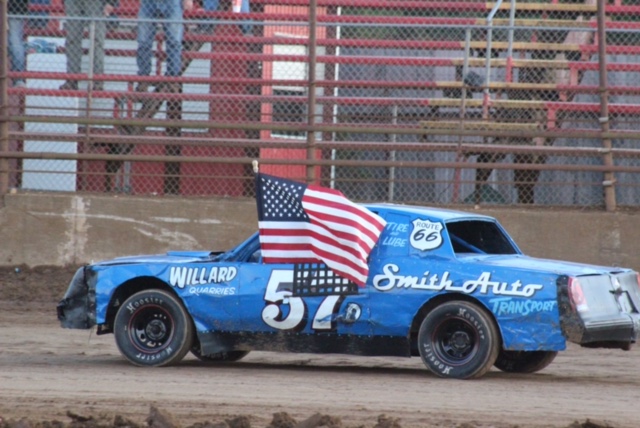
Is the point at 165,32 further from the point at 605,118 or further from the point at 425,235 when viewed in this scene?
the point at 425,235

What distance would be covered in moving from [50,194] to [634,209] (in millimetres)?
7531

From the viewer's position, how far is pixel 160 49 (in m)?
16.0

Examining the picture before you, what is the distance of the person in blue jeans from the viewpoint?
15.2 meters

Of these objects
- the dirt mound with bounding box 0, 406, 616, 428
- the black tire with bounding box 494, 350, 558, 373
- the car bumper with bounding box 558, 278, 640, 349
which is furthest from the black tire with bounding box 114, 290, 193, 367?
the car bumper with bounding box 558, 278, 640, 349

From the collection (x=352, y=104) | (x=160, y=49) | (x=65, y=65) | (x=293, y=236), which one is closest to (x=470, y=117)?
(x=352, y=104)

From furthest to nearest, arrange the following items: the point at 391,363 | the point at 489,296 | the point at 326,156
Answer: the point at 326,156
the point at 391,363
the point at 489,296

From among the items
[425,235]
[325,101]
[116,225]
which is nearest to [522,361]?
[425,235]

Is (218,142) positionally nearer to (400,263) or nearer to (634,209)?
(634,209)

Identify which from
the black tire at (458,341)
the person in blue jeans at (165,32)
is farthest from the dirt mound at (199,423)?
the person in blue jeans at (165,32)

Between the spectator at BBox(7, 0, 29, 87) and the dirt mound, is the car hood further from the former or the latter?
the spectator at BBox(7, 0, 29, 87)

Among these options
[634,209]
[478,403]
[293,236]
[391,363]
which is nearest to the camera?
[478,403]

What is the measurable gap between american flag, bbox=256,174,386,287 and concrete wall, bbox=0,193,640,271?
517 centimetres

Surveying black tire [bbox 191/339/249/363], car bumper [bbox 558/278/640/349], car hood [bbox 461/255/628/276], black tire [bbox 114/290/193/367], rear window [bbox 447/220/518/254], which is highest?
rear window [bbox 447/220/518/254]

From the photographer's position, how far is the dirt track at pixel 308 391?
23.3 ft
